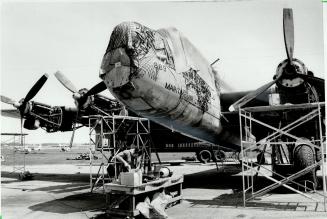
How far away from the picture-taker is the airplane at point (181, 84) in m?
8.10

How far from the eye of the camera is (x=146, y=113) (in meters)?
9.32

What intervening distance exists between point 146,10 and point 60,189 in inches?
409

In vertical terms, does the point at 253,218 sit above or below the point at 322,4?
below

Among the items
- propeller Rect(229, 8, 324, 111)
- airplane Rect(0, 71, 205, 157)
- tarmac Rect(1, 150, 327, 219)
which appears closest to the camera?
tarmac Rect(1, 150, 327, 219)

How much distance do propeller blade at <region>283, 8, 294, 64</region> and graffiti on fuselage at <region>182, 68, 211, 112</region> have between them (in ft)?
9.75

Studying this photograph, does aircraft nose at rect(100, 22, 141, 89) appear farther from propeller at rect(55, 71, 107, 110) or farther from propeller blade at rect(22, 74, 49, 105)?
propeller blade at rect(22, 74, 49, 105)

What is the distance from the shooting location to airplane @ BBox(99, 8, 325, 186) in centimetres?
810

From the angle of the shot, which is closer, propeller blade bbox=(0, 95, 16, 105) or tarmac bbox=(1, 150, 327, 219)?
tarmac bbox=(1, 150, 327, 219)

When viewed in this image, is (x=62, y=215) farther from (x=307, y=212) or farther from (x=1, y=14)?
(x=307, y=212)

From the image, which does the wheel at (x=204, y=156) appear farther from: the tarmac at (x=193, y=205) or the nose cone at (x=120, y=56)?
the nose cone at (x=120, y=56)

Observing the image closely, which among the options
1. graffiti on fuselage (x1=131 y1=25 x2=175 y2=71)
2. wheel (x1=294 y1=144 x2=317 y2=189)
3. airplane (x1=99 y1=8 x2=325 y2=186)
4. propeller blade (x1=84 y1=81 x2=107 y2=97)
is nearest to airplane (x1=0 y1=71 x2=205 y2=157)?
propeller blade (x1=84 y1=81 x2=107 y2=97)

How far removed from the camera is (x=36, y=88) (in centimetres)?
1778

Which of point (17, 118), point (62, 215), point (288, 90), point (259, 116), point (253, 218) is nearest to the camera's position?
point (253, 218)

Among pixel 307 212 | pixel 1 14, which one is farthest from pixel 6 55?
pixel 307 212
